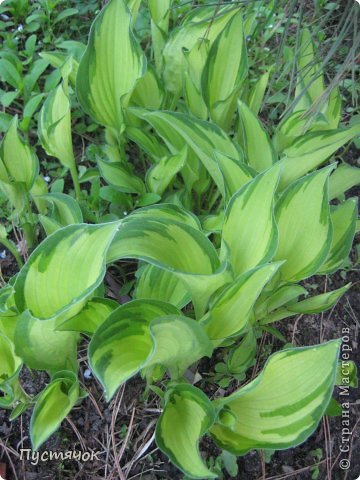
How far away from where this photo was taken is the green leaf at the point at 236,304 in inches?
30.2

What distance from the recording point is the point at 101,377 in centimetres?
72

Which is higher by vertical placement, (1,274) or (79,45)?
(79,45)

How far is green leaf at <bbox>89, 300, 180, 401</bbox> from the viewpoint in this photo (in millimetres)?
750

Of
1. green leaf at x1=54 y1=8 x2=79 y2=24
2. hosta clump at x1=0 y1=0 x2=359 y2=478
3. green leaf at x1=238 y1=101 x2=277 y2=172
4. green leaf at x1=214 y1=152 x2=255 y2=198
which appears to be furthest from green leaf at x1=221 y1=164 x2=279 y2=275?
green leaf at x1=54 y1=8 x2=79 y2=24

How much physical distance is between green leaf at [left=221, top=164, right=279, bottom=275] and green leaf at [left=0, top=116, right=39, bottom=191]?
419mm

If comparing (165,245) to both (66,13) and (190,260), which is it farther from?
(66,13)

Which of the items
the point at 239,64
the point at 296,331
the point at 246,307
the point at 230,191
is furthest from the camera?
the point at 296,331

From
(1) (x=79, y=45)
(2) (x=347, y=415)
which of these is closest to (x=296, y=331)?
(2) (x=347, y=415)

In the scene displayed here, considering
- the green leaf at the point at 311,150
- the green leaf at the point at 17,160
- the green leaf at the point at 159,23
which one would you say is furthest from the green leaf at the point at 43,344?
the green leaf at the point at 159,23

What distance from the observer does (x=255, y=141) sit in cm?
108

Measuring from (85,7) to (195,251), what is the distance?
106 cm

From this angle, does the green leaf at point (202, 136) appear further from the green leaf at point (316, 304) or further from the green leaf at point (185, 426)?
the green leaf at point (185, 426)

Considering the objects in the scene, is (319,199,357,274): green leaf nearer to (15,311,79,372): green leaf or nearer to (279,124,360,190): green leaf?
(279,124,360,190): green leaf

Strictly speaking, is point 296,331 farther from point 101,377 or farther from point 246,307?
point 101,377
